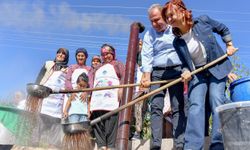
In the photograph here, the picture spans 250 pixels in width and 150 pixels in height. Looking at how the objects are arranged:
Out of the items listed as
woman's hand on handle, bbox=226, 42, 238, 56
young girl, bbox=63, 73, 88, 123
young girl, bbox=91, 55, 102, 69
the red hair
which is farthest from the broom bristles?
young girl, bbox=91, 55, 102, 69

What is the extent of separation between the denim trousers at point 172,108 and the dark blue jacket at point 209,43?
1.65 ft

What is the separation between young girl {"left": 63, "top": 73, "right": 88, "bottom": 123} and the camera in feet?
18.6

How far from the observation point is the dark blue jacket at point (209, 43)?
13.4 ft

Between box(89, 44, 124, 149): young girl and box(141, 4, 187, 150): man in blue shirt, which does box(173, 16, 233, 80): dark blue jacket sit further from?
box(89, 44, 124, 149): young girl

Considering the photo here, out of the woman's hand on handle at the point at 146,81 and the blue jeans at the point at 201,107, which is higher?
the woman's hand on handle at the point at 146,81

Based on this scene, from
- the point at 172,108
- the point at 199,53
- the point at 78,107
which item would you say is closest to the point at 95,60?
the point at 78,107

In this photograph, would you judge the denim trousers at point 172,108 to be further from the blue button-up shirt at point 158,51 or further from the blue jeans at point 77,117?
the blue jeans at point 77,117

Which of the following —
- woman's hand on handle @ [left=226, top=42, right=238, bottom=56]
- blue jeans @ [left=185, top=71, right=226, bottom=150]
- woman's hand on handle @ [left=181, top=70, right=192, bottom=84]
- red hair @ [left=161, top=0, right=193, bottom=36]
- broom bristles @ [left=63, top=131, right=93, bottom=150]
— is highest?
red hair @ [left=161, top=0, right=193, bottom=36]

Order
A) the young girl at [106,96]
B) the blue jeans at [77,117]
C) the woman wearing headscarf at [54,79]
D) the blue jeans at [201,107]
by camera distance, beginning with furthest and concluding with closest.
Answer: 1. the woman wearing headscarf at [54,79]
2. the blue jeans at [77,117]
3. the young girl at [106,96]
4. the blue jeans at [201,107]

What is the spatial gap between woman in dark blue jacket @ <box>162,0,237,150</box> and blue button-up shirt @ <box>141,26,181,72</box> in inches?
21.3

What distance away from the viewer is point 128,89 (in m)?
5.11

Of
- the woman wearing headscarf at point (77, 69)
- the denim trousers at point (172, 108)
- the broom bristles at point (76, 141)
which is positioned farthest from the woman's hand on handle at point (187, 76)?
the woman wearing headscarf at point (77, 69)

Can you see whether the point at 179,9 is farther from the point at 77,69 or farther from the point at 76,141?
the point at 77,69

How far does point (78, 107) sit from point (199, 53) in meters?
2.25
